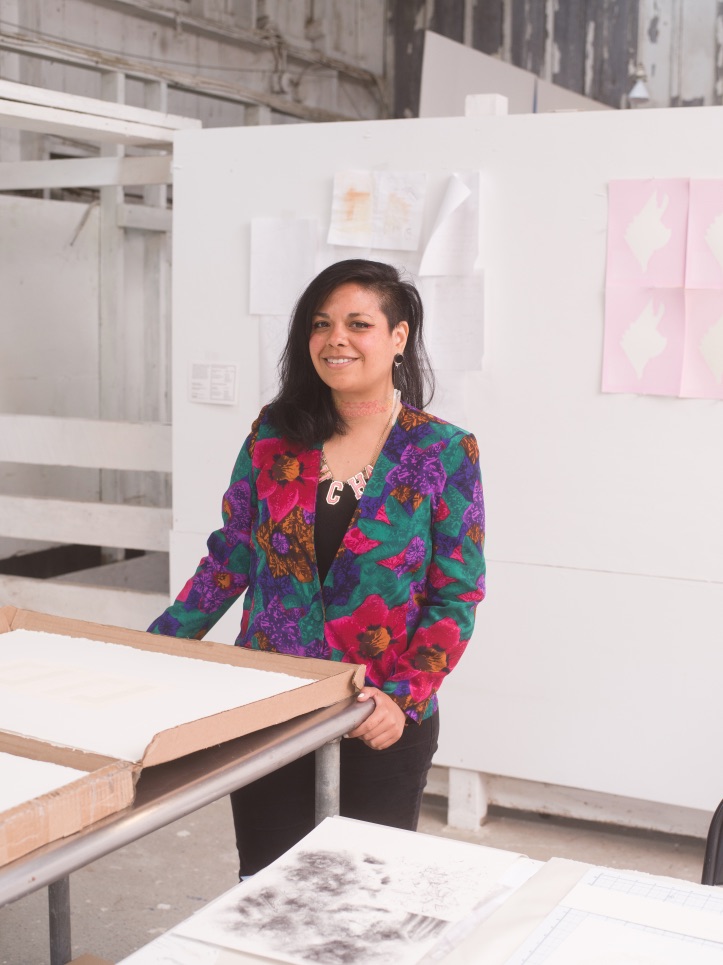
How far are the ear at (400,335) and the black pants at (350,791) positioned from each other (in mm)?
615

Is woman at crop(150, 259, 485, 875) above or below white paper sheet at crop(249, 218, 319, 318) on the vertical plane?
below

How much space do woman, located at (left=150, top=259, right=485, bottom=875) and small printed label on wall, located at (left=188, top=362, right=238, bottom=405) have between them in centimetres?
146

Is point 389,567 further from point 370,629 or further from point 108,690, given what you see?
point 108,690

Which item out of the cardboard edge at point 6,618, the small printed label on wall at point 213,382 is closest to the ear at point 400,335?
the cardboard edge at point 6,618

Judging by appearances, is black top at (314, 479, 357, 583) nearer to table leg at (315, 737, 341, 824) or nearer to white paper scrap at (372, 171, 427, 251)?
table leg at (315, 737, 341, 824)

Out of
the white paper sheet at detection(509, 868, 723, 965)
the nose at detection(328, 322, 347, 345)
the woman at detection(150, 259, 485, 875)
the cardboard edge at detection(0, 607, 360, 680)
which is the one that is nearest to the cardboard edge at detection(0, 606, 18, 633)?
the cardboard edge at detection(0, 607, 360, 680)

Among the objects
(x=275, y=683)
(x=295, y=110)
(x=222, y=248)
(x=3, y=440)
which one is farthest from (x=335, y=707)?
(x=295, y=110)

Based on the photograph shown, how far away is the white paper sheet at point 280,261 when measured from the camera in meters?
3.23

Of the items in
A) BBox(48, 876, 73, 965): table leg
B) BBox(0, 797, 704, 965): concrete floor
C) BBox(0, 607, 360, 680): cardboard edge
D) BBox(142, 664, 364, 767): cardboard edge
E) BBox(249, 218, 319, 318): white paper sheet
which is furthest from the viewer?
BBox(249, 218, 319, 318): white paper sheet

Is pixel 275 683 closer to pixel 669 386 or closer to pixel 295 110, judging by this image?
pixel 669 386

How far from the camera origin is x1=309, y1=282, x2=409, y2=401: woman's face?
1.79 meters

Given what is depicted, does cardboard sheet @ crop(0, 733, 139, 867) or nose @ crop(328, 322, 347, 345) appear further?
nose @ crop(328, 322, 347, 345)

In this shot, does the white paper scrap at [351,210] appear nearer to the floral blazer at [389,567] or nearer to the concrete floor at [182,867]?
the floral blazer at [389,567]

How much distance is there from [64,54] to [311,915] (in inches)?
201
